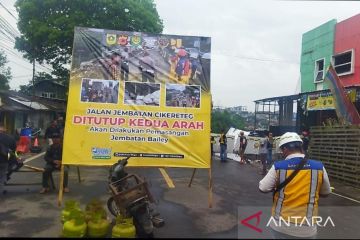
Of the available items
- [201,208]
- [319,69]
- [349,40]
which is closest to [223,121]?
[319,69]

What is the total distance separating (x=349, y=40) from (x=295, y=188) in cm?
1850

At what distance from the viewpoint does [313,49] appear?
23750 mm

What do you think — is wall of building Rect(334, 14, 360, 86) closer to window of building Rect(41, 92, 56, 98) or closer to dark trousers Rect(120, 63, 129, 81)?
dark trousers Rect(120, 63, 129, 81)

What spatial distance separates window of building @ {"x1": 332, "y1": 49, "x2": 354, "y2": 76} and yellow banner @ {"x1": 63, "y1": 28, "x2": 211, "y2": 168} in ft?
44.0

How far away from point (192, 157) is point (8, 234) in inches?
148

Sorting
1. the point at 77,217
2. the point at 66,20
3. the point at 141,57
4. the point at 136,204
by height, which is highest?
the point at 66,20

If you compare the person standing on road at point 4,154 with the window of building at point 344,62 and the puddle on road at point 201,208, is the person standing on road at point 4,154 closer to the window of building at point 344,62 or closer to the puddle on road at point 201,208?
the puddle on road at point 201,208

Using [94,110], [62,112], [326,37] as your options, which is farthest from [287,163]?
[62,112]

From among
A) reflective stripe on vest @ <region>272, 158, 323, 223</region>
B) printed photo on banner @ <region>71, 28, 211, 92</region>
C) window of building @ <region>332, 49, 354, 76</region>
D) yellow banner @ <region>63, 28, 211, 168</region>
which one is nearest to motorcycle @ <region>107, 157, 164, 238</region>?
yellow banner @ <region>63, 28, 211, 168</region>

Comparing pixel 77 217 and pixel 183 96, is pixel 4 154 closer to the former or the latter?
pixel 77 217

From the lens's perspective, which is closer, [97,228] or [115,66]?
[97,228]

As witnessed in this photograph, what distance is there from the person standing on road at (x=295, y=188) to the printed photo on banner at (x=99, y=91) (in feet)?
17.0

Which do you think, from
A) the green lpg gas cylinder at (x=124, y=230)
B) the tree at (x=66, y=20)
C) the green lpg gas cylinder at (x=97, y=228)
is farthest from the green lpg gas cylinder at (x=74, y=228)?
the tree at (x=66, y=20)

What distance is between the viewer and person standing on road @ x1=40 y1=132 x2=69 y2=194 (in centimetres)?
962
